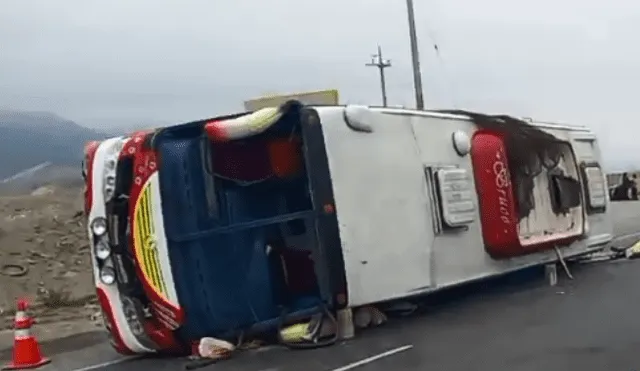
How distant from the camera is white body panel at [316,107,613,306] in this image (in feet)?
29.7

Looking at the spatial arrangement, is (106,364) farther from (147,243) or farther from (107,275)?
(147,243)

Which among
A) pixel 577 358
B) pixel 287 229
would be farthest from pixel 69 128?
pixel 577 358

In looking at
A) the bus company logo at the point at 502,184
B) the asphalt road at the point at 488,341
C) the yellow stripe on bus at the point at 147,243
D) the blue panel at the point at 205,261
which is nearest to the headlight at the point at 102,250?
the yellow stripe on bus at the point at 147,243

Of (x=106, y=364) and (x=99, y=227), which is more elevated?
(x=99, y=227)

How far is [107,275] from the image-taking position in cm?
917

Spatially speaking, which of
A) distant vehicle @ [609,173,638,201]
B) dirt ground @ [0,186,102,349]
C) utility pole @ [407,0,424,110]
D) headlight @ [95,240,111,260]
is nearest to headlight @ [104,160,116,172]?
headlight @ [95,240,111,260]

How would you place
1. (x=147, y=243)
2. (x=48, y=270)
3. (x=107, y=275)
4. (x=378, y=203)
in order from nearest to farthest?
(x=147, y=243) < (x=107, y=275) < (x=378, y=203) < (x=48, y=270)

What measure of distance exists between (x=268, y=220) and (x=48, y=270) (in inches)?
412

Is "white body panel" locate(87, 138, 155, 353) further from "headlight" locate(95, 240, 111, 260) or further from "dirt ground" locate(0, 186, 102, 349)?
"dirt ground" locate(0, 186, 102, 349)

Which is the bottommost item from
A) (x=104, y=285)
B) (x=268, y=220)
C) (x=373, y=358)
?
(x=373, y=358)

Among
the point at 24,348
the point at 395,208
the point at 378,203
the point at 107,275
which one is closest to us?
the point at 107,275

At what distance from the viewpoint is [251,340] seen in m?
9.34

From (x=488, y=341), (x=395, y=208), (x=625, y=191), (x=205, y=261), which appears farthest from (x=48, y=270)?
(x=625, y=191)

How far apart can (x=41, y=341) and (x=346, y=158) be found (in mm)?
4706
